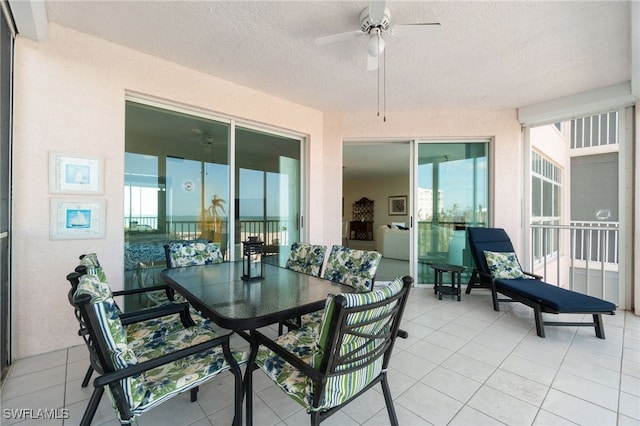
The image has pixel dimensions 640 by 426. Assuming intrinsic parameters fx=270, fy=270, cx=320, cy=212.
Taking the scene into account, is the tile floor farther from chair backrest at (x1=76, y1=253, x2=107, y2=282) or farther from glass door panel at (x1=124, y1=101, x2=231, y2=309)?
glass door panel at (x1=124, y1=101, x2=231, y2=309)

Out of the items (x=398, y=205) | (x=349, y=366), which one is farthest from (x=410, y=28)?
(x=398, y=205)

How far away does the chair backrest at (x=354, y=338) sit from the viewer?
1041 millimetres

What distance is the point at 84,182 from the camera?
7.72ft

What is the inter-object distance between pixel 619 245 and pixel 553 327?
1541mm

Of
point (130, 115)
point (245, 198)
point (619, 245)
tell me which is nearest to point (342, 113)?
point (245, 198)

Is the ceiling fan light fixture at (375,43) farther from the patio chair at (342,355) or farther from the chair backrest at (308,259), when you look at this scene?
the patio chair at (342,355)

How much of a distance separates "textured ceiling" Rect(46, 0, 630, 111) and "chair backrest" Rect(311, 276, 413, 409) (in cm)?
204

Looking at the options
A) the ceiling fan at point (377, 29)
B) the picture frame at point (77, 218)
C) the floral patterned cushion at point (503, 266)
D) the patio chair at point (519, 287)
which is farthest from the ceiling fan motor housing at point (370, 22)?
the floral patterned cushion at point (503, 266)

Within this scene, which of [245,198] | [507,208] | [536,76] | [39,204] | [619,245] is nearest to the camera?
[39,204]

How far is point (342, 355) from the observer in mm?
1128

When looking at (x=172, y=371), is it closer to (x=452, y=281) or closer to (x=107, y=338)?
(x=107, y=338)

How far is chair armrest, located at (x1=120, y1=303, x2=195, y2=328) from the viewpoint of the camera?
5.24 ft

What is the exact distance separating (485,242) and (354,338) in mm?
3238

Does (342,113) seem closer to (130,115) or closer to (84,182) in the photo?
(130,115)
